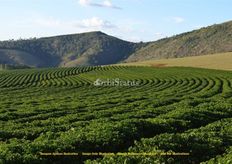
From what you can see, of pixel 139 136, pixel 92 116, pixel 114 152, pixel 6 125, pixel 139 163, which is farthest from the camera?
pixel 92 116

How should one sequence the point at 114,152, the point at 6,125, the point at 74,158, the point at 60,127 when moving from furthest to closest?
the point at 6,125, the point at 60,127, the point at 114,152, the point at 74,158

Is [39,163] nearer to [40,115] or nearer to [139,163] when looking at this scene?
[139,163]

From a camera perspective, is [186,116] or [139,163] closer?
[139,163]

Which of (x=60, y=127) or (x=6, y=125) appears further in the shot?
(x=6, y=125)

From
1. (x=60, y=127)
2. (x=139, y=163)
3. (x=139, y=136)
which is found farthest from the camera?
(x=60, y=127)

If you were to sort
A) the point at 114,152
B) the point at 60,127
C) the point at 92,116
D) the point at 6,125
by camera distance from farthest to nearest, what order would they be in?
the point at 92,116, the point at 6,125, the point at 60,127, the point at 114,152

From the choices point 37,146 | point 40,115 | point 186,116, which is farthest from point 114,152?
point 40,115

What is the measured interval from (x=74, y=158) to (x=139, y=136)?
506 cm

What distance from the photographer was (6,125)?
2733 centimetres

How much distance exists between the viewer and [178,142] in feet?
65.1

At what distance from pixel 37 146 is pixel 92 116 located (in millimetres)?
12594

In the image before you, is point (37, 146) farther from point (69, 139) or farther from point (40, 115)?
point (40, 115)

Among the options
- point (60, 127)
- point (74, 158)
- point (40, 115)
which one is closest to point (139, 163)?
point (74, 158)

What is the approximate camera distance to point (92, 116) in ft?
101
